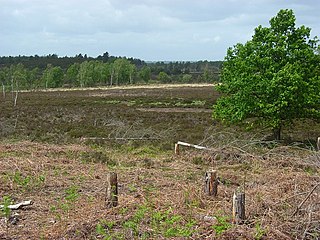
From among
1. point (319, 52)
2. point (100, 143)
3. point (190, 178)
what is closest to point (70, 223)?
point (190, 178)

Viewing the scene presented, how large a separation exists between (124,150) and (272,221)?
30.9ft

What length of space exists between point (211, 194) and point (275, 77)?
9167 millimetres

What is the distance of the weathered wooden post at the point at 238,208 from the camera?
569cm

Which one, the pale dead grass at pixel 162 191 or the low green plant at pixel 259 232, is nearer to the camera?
the low green plant at pixel 259 232

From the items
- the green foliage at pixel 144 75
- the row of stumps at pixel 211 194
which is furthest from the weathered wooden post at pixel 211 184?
the green foliage at pixel 144 75

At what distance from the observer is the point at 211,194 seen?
23.9 ft

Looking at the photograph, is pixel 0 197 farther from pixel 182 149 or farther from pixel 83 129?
pixel 83 129

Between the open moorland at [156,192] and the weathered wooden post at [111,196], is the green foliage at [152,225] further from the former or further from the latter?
the weathered wooden post at [111,196]

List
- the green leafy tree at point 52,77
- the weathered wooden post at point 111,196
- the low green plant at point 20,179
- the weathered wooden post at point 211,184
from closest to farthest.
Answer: the weathered wooden post at point 111,196, the weathered wooden post at point 211,184, the low green plant at point 20,179, the green leafy tree at point 52,77

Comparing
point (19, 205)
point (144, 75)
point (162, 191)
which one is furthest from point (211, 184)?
point (144, 75)

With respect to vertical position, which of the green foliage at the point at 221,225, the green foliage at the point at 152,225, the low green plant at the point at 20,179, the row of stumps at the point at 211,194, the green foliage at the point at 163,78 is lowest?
the low green plant at the point at 20,179

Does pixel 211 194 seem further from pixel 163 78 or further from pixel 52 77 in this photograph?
pixel 163 78

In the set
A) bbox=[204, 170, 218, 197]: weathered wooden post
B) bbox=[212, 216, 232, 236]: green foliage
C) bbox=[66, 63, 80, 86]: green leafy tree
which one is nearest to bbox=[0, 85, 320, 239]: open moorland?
bbox=[212, 216, 232, 236]: green foliage

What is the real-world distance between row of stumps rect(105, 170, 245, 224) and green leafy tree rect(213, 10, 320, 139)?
855 centimetres
